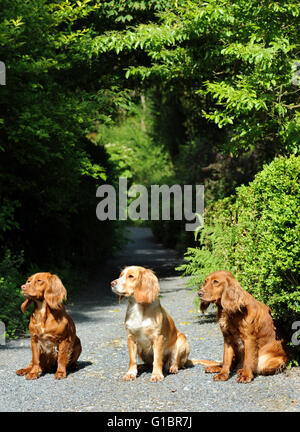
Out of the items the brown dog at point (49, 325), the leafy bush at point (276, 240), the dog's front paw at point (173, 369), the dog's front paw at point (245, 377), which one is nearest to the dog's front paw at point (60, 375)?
the brown dog at point (49, 325)

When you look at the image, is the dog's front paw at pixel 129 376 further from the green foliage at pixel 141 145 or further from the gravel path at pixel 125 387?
the green foliage at pixel 141 145

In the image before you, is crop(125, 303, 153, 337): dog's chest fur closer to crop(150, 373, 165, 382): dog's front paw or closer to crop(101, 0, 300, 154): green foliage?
crop(150, 373, 165, 382): dog's front paw

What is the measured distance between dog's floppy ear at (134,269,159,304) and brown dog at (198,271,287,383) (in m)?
0.44

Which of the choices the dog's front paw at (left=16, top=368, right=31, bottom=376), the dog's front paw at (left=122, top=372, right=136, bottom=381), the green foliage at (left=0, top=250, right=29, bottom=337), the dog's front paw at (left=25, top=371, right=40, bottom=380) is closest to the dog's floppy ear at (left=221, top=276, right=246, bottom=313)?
the dog's front paw at (left=122, top=372, right=136, bottom=381)

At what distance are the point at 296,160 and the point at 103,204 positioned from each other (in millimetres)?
10278

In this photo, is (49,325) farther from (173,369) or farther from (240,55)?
(240,55)

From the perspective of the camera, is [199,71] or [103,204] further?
[103,204]

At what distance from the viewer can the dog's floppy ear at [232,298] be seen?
543 cm

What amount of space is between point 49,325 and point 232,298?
1.81 metres

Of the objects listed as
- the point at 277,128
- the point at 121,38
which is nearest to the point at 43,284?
the point at 277,128

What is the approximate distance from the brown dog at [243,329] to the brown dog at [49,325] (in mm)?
1407

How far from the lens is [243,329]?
5.52 meters

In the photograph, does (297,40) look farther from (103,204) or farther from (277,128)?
(103,204)

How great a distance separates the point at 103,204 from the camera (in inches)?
630
